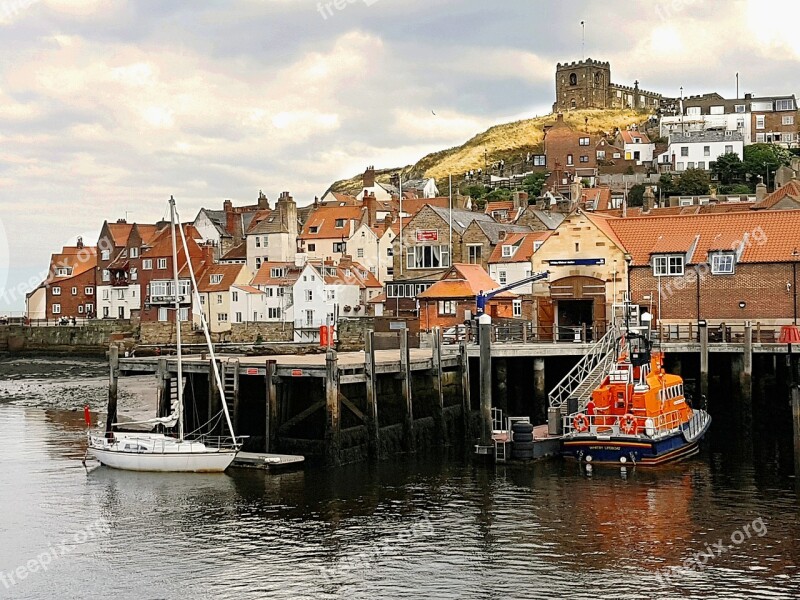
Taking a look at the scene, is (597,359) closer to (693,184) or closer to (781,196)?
(781,196)

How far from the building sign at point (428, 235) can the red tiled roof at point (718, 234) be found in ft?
81.0

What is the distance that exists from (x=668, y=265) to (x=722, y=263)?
93.7 inches

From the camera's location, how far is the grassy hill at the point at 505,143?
16488 centimetres

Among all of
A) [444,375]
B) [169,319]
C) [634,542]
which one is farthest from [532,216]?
[634,542]

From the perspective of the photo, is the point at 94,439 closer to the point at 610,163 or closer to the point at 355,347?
the point at 355,347

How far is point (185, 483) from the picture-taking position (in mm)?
32094

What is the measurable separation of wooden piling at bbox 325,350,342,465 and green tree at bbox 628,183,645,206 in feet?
255

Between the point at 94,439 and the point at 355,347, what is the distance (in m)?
37.4

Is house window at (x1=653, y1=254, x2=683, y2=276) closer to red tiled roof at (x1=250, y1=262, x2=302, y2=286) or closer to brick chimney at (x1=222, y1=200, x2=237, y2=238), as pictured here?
red tiled roof at (x1=250, y1=262, x2=302, y2=286)

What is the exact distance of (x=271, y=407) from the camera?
114ft

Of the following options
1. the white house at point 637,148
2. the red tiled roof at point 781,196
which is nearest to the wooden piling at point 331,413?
the red tiled roof at point 781,196

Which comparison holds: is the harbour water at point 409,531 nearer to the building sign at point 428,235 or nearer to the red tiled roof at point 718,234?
the red tiled roof at point 718,234

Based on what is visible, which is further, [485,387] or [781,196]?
[781,196]

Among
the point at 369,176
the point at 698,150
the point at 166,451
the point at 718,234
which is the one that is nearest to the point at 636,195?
the point at 698,150
